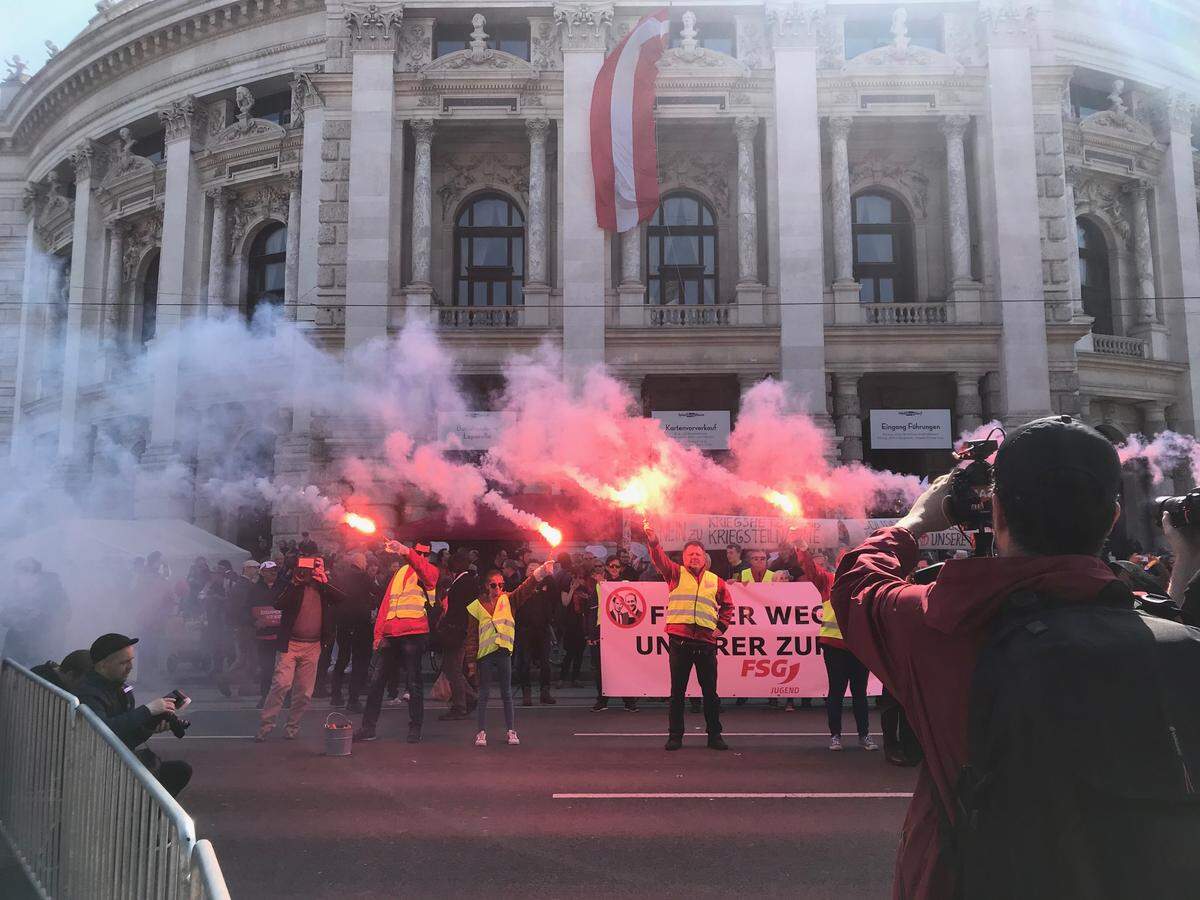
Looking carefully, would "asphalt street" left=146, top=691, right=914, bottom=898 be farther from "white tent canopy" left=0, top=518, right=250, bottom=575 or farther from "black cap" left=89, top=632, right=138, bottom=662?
"white tent canopy" left=0, top=518, right=250, bottom=575

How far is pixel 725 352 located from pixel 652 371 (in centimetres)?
198

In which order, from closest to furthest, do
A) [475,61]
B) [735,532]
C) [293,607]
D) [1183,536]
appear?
[1183,536] → [293,607] → [735,532] → [475,61]

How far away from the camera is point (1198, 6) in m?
29.6

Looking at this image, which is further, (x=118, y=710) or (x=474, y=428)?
(x=474, y=428)

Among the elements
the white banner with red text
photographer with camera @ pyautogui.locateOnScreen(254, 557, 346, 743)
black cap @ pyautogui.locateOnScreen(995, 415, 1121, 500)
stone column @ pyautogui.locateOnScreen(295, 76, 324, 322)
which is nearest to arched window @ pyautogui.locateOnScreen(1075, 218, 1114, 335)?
the white banner with red text

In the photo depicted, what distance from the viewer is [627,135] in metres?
24.7

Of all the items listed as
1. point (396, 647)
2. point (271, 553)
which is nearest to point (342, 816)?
point (396, 647)

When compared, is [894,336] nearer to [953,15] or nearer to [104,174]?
[953,15]

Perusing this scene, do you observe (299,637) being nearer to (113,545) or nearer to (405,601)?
(405,601)

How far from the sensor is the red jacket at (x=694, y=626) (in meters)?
9.75

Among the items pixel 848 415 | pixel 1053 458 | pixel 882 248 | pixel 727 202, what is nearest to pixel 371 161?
pixel 727 202

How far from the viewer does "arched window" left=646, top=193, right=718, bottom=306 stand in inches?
1054

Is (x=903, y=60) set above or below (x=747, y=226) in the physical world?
above

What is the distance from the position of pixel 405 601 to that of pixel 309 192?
66.2 feet
